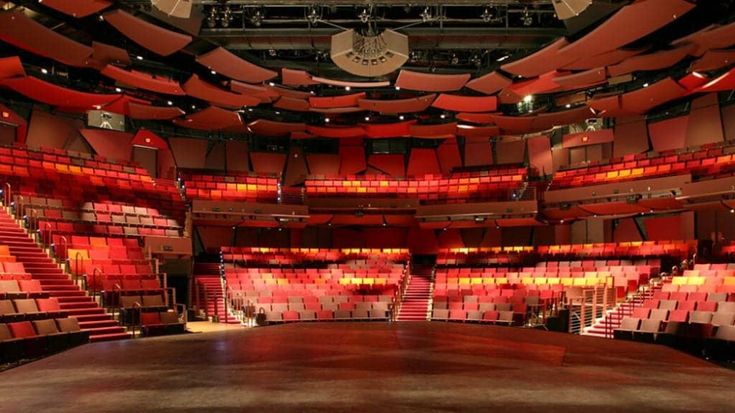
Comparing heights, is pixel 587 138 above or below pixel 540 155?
above

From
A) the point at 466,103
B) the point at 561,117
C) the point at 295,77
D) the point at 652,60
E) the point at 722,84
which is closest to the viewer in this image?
the point at 652,60

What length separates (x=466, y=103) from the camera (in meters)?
14.7

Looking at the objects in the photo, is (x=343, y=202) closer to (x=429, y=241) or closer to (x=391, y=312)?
(x=429, y=241)

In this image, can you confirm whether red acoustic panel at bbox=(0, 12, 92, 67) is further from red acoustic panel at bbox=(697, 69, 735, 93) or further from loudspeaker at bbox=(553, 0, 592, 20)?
red acoustic panel at bbox=(697, 69, 735, 93)

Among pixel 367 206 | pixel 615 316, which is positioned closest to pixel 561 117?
pixel 367 206

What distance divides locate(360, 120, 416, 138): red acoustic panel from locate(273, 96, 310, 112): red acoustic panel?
6.29 feet

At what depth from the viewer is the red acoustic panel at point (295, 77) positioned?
42.6 ft

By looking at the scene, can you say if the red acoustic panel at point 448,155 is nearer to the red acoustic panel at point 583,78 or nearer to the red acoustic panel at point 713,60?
the red acoustic panel at point 583,78

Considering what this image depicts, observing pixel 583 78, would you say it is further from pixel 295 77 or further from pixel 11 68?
pixel 11 68

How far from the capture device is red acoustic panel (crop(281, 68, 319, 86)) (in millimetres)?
12984

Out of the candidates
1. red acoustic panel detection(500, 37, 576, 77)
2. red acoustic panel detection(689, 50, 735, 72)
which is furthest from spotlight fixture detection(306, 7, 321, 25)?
red acoustic panel detection(689, 50, 735, 72)

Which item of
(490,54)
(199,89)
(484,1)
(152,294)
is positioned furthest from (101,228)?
(490,54)

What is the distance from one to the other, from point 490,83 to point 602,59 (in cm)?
236

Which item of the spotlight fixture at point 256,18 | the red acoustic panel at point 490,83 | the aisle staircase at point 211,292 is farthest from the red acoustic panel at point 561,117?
the aisle staircase at point 211,292
